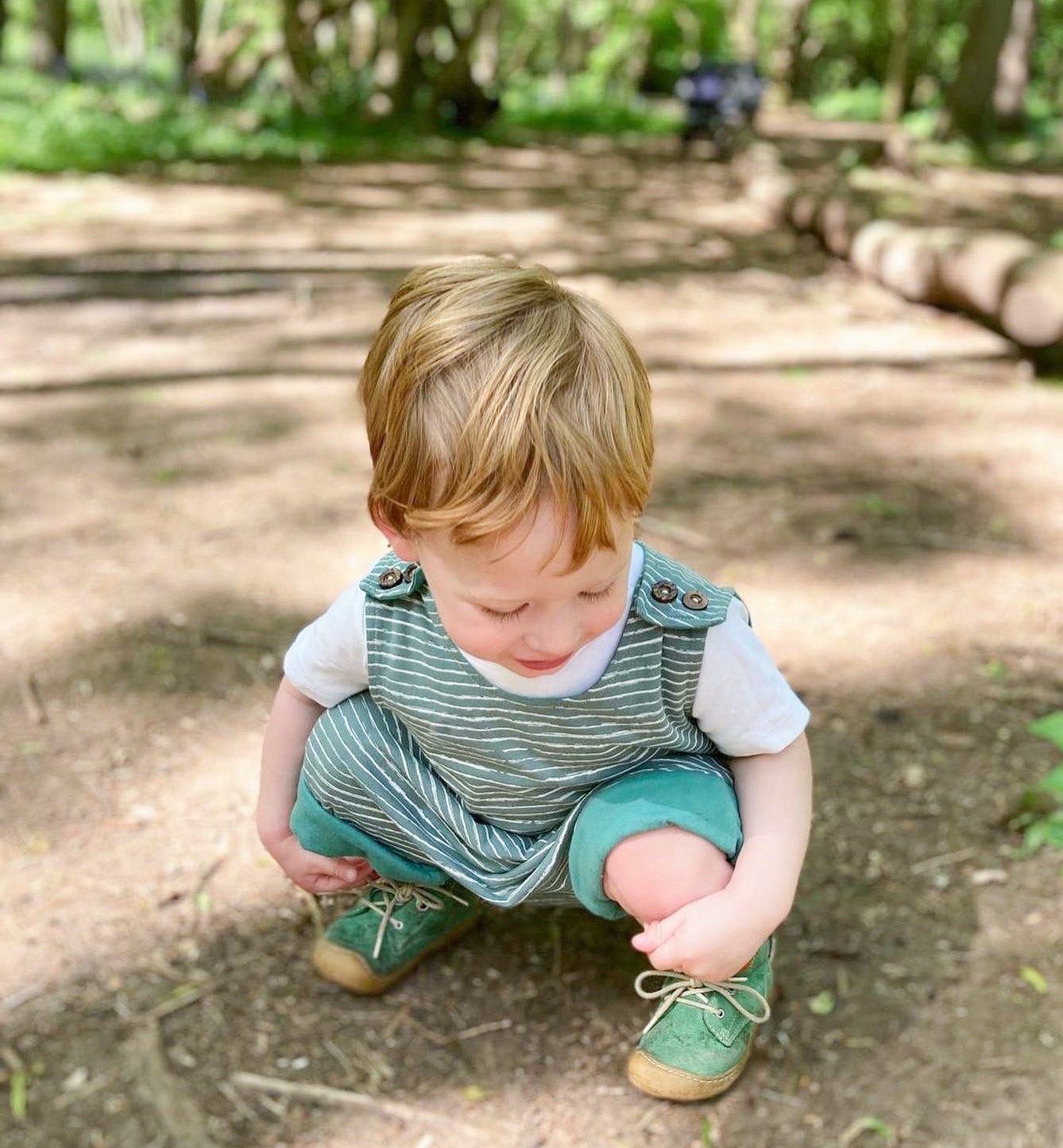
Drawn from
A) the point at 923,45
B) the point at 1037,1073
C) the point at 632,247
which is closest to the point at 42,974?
the point at 1037,1073

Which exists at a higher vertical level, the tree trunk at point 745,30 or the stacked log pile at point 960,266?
the tree trunk at point 745,30

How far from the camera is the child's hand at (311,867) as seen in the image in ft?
5.80

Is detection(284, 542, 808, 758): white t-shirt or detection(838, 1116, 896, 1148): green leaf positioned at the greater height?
detection(284, 542, 808, 758): white t-shirt

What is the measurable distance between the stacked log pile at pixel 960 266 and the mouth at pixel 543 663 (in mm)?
3649

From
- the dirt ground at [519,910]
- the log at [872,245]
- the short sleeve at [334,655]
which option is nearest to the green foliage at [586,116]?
the log at [872,245]

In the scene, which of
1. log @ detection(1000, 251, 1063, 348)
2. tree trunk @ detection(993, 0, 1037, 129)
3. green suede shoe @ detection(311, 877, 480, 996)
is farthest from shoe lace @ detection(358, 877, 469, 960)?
tree trunk @ detection(993, 0, 1037, 129)

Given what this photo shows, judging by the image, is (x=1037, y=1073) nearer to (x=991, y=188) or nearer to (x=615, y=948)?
(x=615, y=948)

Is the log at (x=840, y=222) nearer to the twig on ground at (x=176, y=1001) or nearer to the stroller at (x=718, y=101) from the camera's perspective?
the twig on ground at (x=176, y=1001)

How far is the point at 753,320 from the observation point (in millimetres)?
5590

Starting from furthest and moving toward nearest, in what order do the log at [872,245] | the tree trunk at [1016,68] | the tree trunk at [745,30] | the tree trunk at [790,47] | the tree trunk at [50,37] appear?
the tree trunk at [790,47], the tree trunk at [745,30], the tree trunk at [50,37], the tree trunk at [1016,68], the log at [872,245]

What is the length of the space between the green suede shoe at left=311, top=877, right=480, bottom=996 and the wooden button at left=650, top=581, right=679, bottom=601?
59 cm

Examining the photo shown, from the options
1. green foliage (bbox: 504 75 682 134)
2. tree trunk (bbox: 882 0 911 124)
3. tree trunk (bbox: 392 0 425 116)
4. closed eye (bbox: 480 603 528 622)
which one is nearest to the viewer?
closed eye (bbox: 480 603 528 622)

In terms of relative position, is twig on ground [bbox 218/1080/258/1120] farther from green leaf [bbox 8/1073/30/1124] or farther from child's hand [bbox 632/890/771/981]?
child's hand [bbox 632/890/771/981]

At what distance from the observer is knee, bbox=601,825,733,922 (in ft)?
4.86
